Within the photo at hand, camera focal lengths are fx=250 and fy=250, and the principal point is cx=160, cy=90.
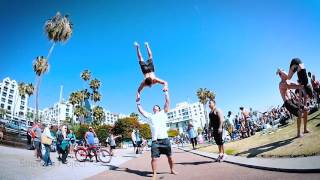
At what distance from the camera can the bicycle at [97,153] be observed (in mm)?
13930

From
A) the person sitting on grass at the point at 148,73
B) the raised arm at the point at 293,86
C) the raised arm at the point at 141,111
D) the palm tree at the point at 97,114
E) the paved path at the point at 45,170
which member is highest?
the palm tree at the point at 97,114

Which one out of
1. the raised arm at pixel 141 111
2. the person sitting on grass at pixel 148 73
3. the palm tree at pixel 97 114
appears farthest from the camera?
the palm tree at pixel 97 114

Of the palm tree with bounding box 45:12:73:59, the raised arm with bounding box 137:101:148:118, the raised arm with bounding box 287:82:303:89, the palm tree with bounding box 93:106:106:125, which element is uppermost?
the palm tree with bounding box 45:12:73:59

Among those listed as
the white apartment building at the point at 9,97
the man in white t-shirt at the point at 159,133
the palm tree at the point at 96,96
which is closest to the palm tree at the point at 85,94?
the palm tree at the point at 96,96

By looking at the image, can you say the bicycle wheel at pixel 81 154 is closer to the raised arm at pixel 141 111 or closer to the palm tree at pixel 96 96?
the raised arm at pixel 141 111

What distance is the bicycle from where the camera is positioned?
1393 centimetres

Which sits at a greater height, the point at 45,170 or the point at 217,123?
the point at 217,123

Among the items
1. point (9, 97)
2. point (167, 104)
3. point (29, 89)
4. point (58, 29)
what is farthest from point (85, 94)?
point (9, 97)

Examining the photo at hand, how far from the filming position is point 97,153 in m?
14.1

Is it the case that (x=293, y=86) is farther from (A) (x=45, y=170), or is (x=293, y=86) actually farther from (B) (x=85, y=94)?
(B) (x=85, y=94)

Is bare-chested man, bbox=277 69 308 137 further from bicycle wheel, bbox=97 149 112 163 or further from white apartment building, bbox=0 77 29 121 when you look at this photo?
white apartment building, bbox=0 77 29 121

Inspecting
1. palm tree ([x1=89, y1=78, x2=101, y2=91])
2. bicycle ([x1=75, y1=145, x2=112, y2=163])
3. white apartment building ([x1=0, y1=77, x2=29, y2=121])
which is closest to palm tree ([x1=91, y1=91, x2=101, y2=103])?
palm tree ([x1=89, y1=78, x2=101, y2=91])

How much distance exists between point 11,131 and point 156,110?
26100 millimetres

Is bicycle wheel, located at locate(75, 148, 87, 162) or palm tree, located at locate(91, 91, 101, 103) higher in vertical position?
palm tree, located at locate(91, 91, 101, 103)
